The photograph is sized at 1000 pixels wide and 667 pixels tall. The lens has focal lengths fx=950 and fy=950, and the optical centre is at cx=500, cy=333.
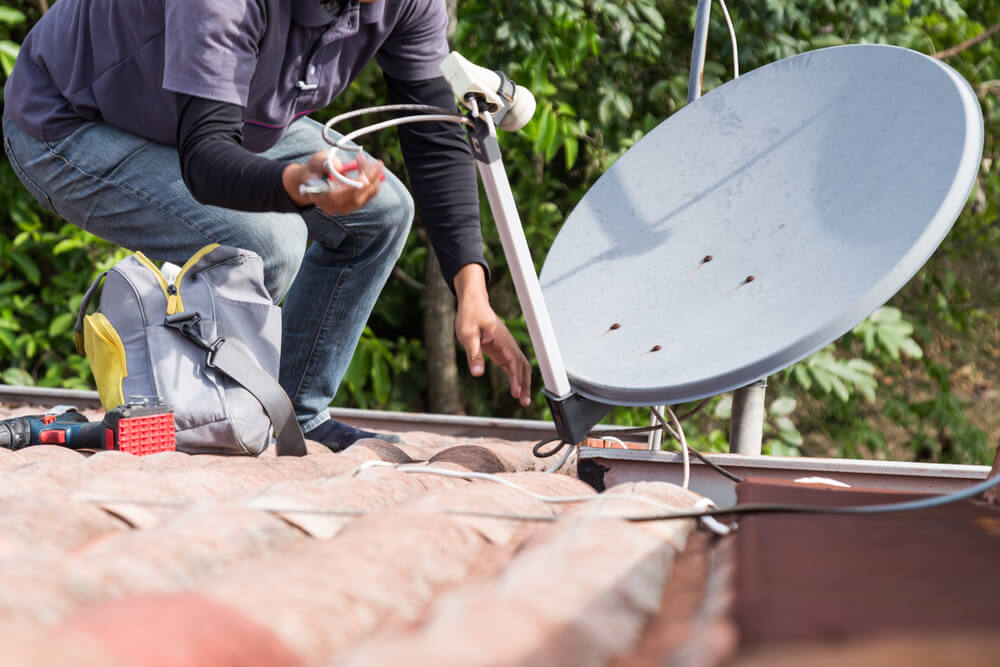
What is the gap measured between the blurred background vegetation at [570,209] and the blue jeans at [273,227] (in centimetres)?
124

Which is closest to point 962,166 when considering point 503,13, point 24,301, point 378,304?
point 503,13

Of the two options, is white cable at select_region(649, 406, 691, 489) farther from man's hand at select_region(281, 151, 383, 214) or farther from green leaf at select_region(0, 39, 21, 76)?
green leaf at select_region(0, 39, 21, 76)

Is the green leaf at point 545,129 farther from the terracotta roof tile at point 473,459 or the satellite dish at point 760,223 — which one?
the terracotta roof tile at point 473,459

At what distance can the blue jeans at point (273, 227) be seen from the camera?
1.70 metres

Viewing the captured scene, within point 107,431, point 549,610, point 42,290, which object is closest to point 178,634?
point 549,610

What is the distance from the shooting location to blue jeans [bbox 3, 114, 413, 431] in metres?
1.70

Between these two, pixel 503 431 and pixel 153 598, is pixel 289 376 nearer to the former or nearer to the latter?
pixel 503 431

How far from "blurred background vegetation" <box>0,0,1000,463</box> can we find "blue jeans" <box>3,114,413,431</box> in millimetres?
1241

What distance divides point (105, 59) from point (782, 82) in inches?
45.1

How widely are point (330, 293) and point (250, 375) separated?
1.53ft

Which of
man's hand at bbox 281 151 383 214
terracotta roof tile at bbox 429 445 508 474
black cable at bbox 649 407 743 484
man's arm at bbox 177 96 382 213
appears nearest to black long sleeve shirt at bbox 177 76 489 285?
man's arm at bbox 177 96 382 213

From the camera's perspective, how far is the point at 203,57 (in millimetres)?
1407

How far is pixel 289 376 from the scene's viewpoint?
200 centimetres

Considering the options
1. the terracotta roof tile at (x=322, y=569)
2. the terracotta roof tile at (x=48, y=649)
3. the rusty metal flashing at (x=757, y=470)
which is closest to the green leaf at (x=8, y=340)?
the terracotta roof tile at (x=322, y=569)
